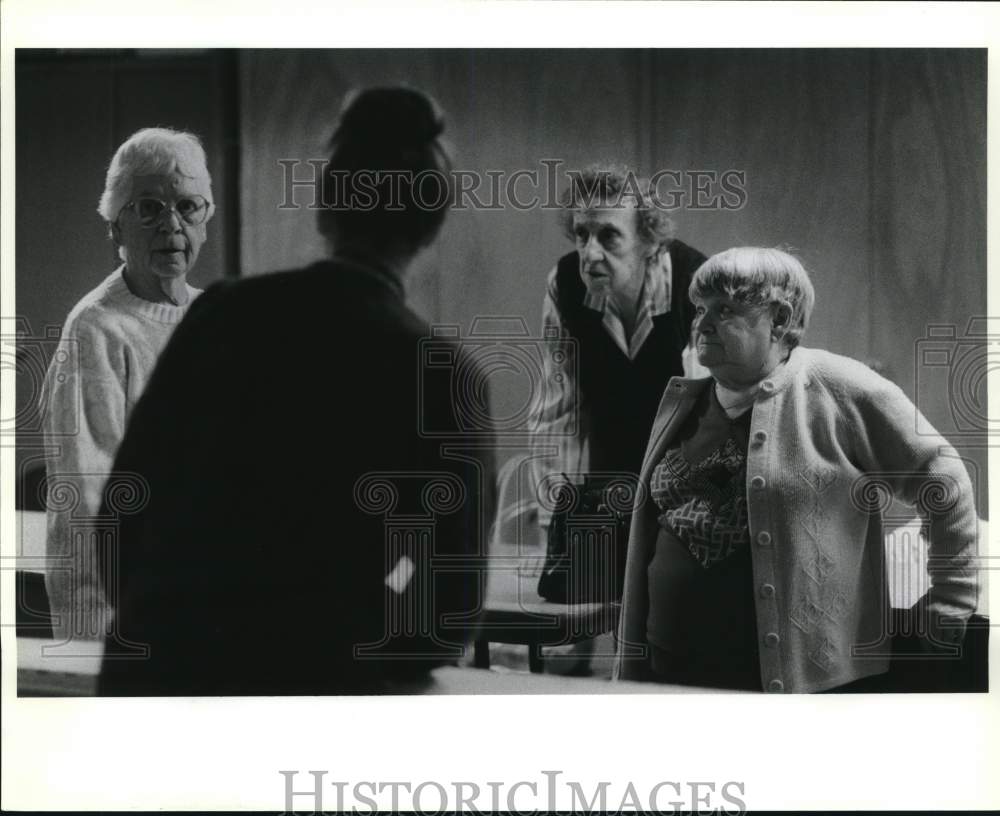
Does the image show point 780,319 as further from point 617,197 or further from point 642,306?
point 617,197

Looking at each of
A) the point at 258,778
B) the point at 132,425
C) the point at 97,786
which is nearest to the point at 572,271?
the point at 132,425

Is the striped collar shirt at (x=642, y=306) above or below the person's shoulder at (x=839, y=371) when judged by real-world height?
above

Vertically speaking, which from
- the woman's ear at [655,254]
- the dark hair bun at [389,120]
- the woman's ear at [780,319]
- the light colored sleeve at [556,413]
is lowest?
the light colored sleeve at [556,413]

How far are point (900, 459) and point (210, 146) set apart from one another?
2.50 metres

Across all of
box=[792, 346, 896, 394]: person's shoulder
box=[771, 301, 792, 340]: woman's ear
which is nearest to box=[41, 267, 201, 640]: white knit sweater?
box=[771, 301, 792, 340]: woman's ear

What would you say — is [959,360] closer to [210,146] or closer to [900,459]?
[900,459]

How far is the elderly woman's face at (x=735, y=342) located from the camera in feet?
12.3

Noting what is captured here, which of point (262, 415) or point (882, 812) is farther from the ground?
point (262, 415)

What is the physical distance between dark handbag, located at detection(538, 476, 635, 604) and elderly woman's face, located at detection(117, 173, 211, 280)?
147cm

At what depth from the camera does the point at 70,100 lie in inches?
150

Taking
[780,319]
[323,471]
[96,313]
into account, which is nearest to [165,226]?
[96,313]

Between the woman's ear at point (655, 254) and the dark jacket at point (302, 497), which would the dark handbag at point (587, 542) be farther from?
the woman's ear at point (655, 254)

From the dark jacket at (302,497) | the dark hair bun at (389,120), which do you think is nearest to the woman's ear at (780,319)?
the dark jacket at (302,497)

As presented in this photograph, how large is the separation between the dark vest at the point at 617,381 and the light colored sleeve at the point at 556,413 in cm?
2
